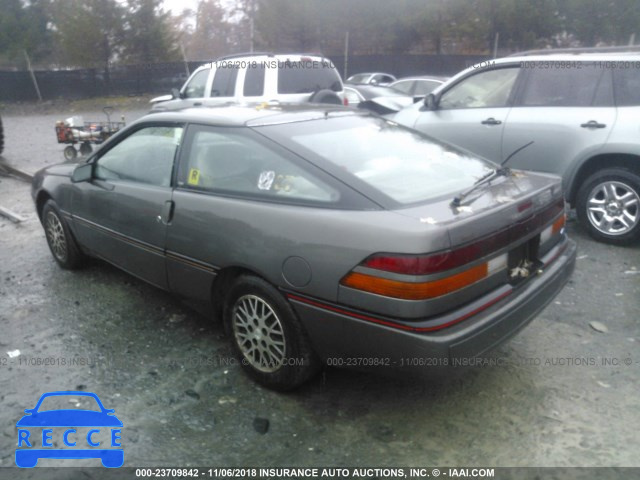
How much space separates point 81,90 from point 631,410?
2942cm

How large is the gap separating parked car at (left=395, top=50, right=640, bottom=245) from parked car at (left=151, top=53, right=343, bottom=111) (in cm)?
Answer: 316

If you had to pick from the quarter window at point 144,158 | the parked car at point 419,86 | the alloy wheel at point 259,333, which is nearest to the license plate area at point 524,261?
the alloy wheel at point 259,333

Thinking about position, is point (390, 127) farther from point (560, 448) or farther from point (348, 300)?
point (560, 448)

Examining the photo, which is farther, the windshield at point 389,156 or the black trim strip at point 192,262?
the black trim strip at point 192,262

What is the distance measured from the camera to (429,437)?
113 inches

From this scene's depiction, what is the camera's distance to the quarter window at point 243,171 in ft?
10.0

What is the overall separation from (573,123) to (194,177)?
3.92m

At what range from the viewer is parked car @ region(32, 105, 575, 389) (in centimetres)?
263

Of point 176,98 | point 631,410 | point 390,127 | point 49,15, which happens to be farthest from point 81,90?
point 631,410

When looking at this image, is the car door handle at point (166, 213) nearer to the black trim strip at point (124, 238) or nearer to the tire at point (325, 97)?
the black trim strip at point (124, 238)

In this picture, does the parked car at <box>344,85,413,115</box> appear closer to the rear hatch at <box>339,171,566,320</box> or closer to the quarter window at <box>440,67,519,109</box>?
the quarter window at <box>440,67,519,109</box>

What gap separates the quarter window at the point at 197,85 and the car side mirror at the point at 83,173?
564cm

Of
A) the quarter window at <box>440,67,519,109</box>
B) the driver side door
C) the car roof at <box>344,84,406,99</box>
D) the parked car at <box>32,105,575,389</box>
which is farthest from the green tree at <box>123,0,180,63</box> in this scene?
the parked car at <box>32,105,575,389</box>

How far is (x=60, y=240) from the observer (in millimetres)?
5035
